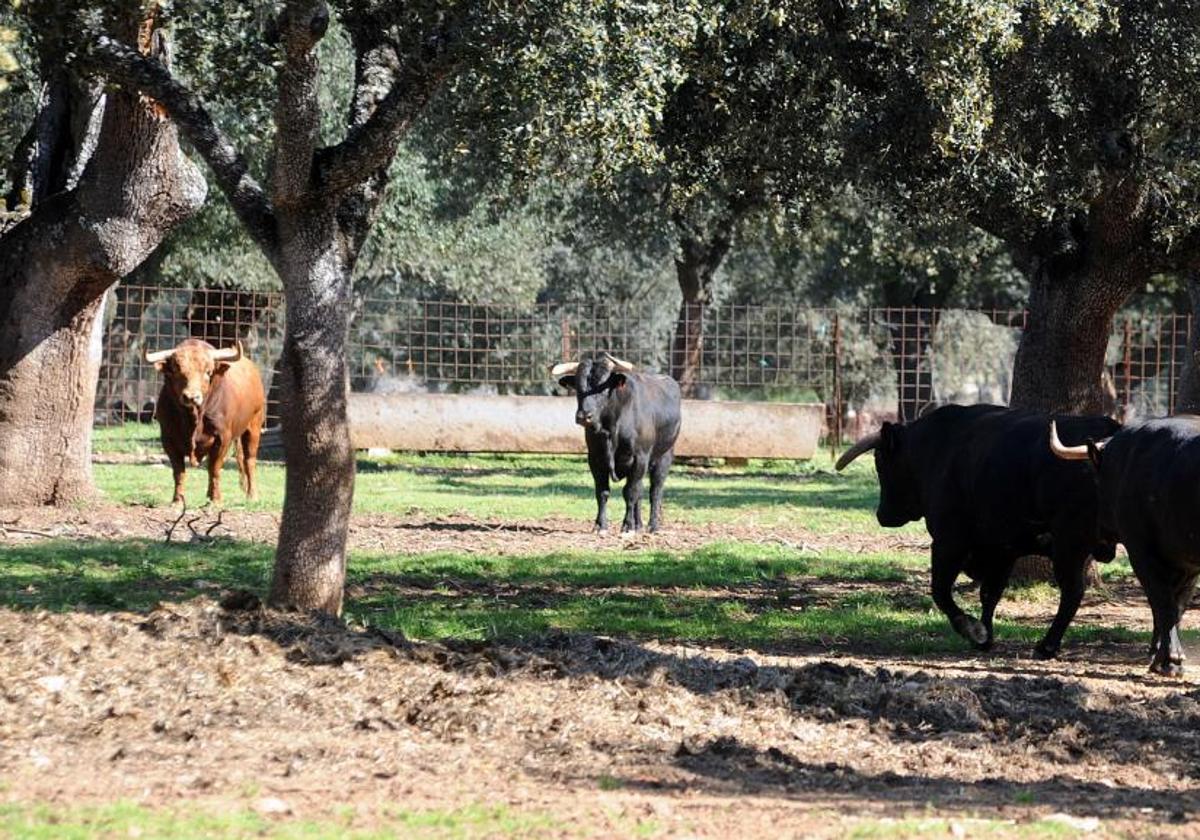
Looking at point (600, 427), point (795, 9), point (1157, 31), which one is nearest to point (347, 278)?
point (795, 9)

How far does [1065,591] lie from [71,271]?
10293 millimetres

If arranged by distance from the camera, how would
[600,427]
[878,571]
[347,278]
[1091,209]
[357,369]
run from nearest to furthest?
[347,278] → [1091,209] → [878,571] → [600,427] → [357,369]

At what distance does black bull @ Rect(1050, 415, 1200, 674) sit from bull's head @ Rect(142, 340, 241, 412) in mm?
11494

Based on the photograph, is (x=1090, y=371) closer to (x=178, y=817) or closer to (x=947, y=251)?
(x=178, y=817)

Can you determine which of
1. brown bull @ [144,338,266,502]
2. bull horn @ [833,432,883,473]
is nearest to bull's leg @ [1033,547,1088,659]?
bull horn @ [833,432,883,473]

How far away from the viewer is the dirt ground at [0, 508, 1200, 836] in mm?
6848

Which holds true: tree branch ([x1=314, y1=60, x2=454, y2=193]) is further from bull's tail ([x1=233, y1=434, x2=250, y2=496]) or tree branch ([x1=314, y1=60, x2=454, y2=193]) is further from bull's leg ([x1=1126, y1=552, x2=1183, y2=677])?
bull's tail ([x1=233, y1=434, x2=250, y2=496])

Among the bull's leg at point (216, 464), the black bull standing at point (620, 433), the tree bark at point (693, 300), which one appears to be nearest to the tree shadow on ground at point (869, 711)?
the black bull standing at point (620, 433)

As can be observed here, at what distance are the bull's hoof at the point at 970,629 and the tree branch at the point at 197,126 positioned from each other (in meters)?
4.95

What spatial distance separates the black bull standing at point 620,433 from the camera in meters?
19.0

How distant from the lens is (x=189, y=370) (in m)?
20.2

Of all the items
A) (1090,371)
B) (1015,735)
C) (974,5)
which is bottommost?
(1015,735)

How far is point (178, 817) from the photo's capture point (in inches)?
246

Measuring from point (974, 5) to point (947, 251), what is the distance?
71.0ft
